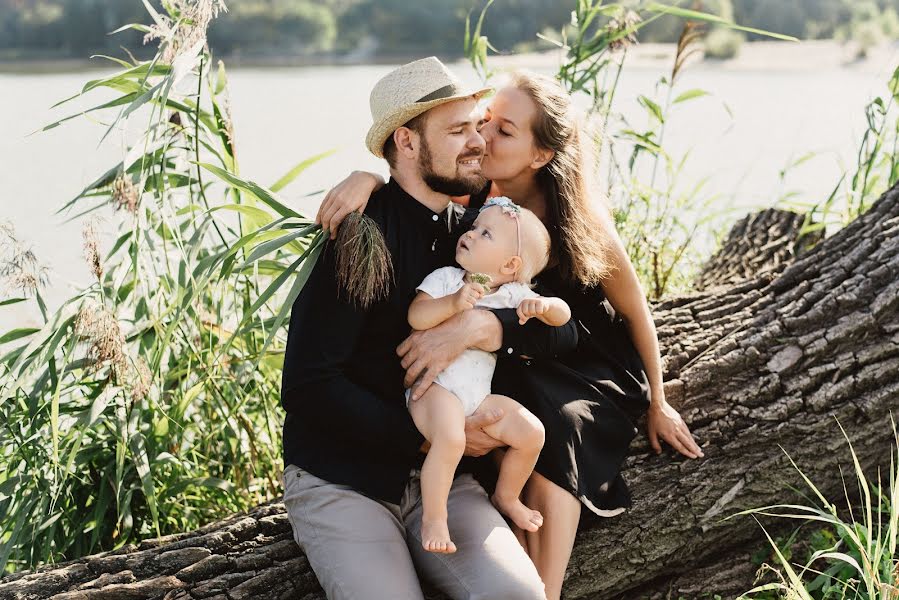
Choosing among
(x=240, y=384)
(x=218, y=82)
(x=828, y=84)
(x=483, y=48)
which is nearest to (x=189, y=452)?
(x=240, y=384)

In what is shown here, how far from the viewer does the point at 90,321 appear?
2076 millimetres

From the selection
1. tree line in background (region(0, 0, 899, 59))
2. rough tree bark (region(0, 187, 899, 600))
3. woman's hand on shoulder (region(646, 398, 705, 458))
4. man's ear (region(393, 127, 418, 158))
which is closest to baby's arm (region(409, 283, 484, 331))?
man's ear (region(393, 127, 418, 158))

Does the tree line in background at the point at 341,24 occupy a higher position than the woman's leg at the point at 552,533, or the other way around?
the tree line in background at the point at 341,24

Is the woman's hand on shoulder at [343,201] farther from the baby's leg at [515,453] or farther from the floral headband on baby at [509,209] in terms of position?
the baby's leg at [515,453]

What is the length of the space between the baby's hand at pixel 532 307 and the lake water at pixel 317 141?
2.78 feet

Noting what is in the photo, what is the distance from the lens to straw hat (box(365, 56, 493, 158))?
209cm

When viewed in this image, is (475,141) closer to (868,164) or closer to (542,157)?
(542,157)

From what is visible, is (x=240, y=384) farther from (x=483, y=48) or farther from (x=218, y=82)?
(x=483, y=48)

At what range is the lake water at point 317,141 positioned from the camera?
3.21 meters

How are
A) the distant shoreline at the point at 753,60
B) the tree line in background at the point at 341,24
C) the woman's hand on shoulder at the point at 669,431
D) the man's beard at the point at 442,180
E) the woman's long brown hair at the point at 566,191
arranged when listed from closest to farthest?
the man's beard at the point at 442,180 < the woman's long brown hair at the point at 566,191 < the woman's hand on shoulder at the point at 669,431 < the distant shoreline at the point at 753,60 < the tree line in background at the point at 341,24

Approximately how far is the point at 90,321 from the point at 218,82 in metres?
0.97

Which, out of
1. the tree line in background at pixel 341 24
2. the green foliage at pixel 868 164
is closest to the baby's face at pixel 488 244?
the green foliage at pixel 868 164

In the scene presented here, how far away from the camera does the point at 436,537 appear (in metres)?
1.92

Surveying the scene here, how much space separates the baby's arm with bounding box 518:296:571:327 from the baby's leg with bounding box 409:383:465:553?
10.1 inches
